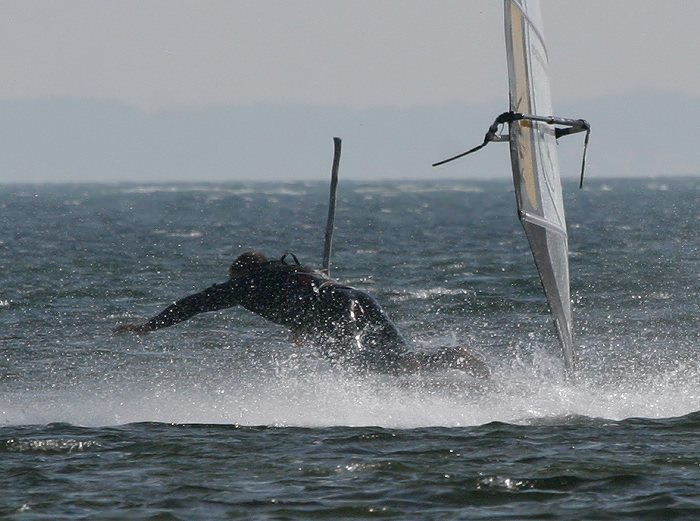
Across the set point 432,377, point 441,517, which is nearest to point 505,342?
point 432,377

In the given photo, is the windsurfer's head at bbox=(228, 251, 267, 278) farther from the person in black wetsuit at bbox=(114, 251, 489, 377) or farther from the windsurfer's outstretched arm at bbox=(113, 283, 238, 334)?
the windsurfer's outstretched arm at bbox=(113, 283, 238, 334)

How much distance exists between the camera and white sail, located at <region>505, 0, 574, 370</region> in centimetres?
1072

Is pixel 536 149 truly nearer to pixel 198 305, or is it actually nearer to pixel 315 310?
pixel 315 310

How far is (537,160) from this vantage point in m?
11.5

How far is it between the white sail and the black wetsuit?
1.54 metres

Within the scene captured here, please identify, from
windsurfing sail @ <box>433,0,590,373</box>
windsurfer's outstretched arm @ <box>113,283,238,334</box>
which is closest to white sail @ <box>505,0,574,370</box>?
windsurfing sail @ <box>433,0,590,373</box>

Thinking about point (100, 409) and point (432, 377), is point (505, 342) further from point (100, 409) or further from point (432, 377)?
point (100, 409)

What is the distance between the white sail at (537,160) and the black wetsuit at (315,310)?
1541 millimetres

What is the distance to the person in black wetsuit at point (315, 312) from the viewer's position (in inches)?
483

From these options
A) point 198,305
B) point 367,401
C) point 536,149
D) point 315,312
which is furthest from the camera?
point 198,305

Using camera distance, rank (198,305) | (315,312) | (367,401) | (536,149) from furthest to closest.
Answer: (198,305) < (315,312) < (367,401) < (536,149)

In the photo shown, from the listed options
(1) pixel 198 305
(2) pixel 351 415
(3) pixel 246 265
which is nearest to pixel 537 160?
(2) pixel 351 415

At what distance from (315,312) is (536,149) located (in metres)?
2.45

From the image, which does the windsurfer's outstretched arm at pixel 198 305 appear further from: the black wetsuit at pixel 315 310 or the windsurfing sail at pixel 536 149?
the windsurfing sail at pixel 536 149
